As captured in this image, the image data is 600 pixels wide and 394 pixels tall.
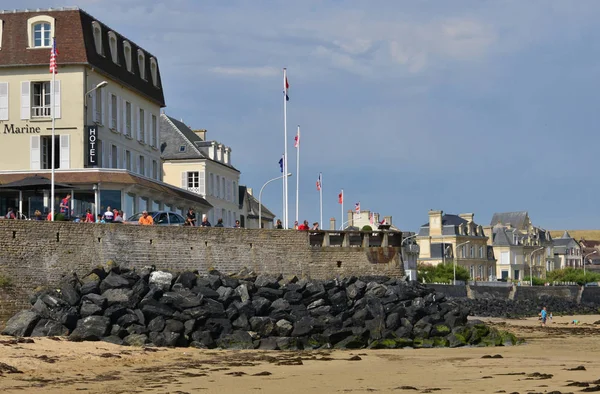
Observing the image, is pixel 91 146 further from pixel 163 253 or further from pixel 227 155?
pixel 227 155

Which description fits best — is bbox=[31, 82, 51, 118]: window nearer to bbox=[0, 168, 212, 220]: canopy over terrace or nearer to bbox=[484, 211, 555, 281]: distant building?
bbox=[0, 168, 212, 220]: canopy over terrace

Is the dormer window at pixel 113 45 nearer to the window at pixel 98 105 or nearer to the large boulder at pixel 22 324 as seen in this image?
the window at pixel 98 105

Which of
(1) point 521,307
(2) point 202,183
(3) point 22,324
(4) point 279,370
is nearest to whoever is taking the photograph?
(4) point 279,370

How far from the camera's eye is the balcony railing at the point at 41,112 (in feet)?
152

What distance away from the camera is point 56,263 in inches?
1382

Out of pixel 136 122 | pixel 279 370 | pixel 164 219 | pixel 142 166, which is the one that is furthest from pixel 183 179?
pixel 279 370

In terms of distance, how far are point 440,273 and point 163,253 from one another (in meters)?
73.6

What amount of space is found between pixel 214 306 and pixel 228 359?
4.50 meters

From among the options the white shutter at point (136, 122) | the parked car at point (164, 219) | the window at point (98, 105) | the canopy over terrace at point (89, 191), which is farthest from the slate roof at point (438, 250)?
the parked car at point (164, 219)

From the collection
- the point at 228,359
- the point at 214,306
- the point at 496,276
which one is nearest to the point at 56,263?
the point at 214,306

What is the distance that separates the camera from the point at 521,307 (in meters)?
83.8

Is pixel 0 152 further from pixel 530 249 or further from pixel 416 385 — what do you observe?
pixel 530 249

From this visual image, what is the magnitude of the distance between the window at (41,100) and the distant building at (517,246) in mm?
92625

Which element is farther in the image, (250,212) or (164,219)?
(250,212)
